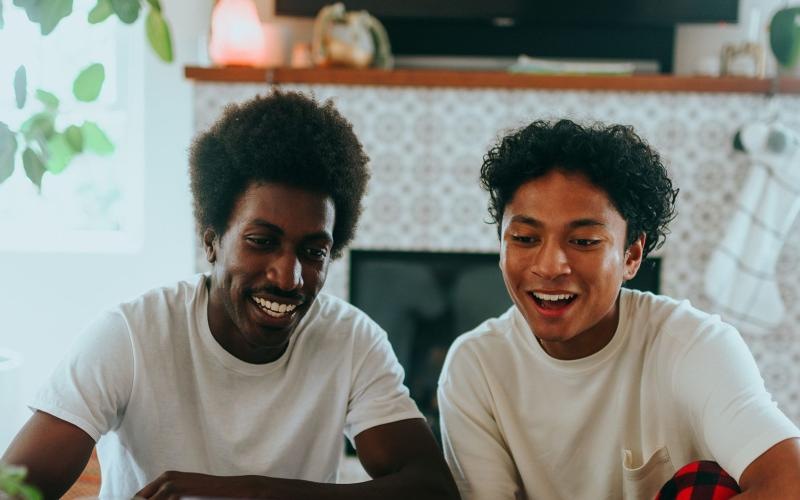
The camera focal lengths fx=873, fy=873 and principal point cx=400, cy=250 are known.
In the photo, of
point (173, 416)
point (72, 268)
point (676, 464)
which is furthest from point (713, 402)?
point (72, 268)

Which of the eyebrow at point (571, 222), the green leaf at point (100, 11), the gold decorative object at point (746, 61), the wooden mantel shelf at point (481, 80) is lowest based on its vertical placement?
the eyebrow at point (571, 222)

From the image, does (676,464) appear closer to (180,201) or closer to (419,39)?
(419,39)

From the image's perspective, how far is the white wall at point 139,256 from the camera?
3.47 metres

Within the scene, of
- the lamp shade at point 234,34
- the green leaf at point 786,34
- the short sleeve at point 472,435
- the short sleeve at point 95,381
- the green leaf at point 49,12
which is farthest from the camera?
the lamp shade at point 234,34

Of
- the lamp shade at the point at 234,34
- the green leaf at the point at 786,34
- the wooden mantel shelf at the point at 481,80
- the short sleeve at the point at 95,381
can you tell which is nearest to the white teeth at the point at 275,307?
the short sleeve at the point at 95,381

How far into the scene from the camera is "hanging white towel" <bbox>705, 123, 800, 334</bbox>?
304 cm

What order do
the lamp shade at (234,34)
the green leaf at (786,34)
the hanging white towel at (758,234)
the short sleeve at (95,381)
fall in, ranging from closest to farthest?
1. the short sleeve at (95,381)
2. the green leaf at (786,34)
3. the hanging white towel at (758,234)
4. the lamp shade at (234,34)

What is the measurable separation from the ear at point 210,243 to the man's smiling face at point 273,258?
50 mm

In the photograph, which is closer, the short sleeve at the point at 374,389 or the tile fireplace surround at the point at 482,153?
the short sleeve at the point at 374,389

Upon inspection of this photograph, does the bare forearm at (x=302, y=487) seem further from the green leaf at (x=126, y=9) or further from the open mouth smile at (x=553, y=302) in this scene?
the green leaf at (x=126, y=9)

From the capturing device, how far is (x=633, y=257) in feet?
4.88

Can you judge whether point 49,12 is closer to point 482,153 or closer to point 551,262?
point 551,262

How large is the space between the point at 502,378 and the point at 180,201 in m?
2.32

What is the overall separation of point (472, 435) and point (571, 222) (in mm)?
382
